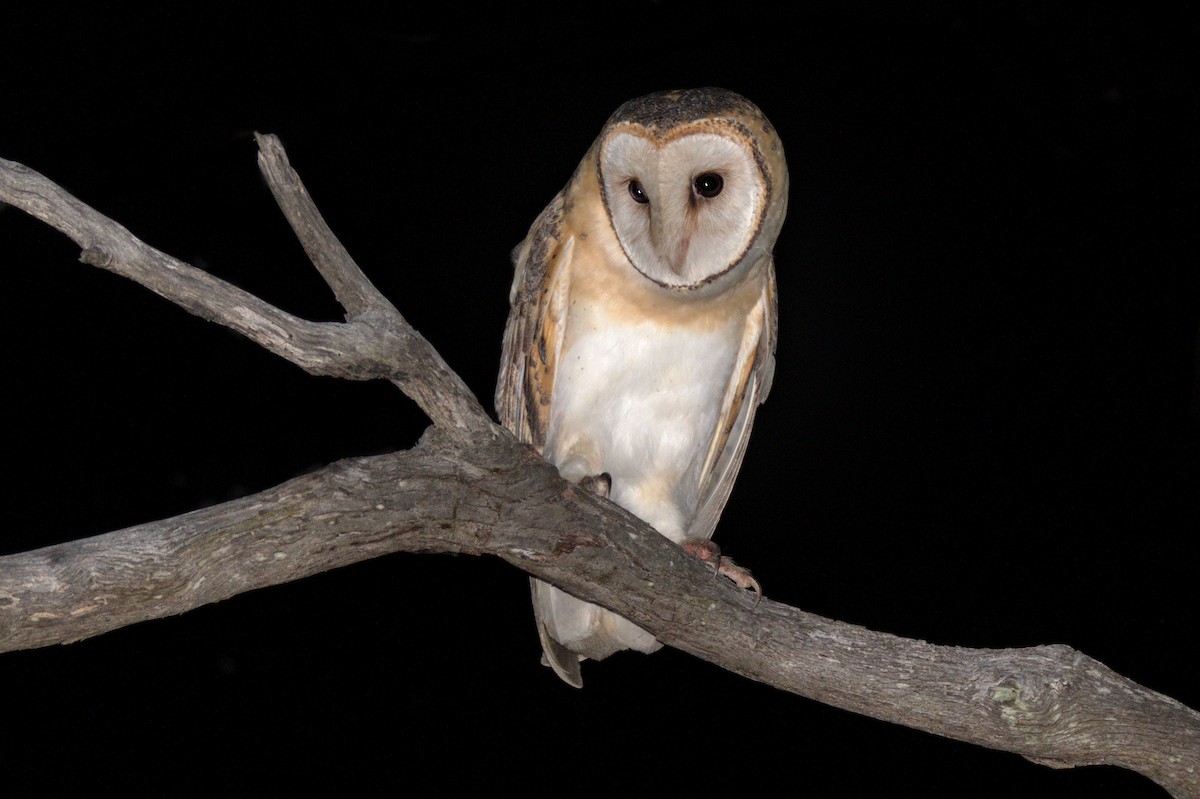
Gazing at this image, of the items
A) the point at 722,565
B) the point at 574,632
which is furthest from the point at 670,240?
the point at 574,632

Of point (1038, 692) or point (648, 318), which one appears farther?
point (648, 318)

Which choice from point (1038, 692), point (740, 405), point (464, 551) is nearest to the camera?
point (464, 551)

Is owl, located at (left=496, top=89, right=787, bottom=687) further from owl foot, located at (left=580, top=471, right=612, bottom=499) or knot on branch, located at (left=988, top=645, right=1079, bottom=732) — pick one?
knot on branch, located at (left=988, top=645, right=1079, bottom=732)

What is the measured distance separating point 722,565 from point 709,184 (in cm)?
68

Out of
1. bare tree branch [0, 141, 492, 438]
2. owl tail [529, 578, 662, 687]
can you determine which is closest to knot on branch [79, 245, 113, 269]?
bare tree branch [0, 141, 492, 438]

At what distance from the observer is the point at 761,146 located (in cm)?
178

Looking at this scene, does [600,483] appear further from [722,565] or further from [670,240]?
[670,240]

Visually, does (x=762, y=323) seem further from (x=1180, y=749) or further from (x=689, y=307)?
(x=1180, y=749)

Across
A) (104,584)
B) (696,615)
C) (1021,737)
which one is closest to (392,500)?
Answer: (104,584)

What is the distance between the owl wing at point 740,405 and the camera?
2100 millimetres

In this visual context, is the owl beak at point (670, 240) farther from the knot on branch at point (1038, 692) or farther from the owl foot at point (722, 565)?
the knot on branch at point (1038, 692)

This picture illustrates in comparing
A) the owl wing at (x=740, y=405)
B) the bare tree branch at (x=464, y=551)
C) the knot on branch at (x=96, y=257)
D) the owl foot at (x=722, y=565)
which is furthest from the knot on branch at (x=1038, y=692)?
the knot on branch at (x=96, y=257)

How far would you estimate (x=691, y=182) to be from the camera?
1.75 metres

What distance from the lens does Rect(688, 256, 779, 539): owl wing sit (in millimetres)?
2100
